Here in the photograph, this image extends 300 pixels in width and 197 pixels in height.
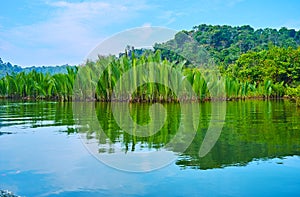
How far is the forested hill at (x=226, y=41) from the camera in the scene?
43.8 metres

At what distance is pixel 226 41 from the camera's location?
56750 mm

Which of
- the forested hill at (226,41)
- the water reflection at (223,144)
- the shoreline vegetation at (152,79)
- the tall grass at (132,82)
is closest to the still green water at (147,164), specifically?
the water reflection at (223,144)

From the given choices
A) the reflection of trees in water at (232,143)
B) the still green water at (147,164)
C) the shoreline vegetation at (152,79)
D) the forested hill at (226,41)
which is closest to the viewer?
the still green water at (147,164)

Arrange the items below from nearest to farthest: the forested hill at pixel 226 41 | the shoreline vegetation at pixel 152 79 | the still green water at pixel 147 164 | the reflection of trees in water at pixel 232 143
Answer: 1. the still green water at pixel 147 164
2. the reflection of trees in water at pixel 232 143
3. the shoreline vegetation at pixel 152 79
4. the forested hill at pixel 226 41

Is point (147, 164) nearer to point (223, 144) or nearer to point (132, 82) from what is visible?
point (223, 144)

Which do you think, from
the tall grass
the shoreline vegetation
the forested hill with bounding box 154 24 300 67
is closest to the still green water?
the tall grass

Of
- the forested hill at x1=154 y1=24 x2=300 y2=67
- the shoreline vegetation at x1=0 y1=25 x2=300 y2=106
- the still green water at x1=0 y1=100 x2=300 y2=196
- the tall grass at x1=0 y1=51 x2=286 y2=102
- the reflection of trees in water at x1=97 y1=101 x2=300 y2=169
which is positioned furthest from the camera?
the forested hill at x1=154 y1=24 x2=300 y2=67

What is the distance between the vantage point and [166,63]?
17172 millimetres

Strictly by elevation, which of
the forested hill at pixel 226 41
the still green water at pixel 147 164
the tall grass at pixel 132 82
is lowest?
the still green water at pixel 147 164

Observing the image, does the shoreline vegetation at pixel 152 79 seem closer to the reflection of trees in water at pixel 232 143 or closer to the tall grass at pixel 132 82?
the tall grass at pixel 132 82

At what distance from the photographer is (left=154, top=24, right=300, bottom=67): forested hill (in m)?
43.8

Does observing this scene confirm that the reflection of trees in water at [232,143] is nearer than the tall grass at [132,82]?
Yes

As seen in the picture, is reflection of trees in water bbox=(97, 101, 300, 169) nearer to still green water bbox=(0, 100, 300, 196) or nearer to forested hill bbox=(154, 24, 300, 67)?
still green water bbox=(0, 100, 300, 196)

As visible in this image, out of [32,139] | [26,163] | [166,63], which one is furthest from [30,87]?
[26,163]
